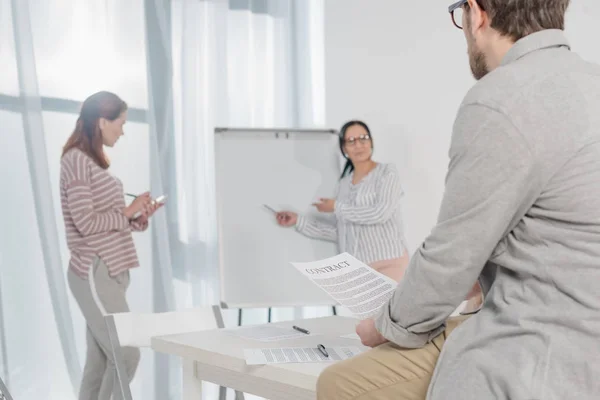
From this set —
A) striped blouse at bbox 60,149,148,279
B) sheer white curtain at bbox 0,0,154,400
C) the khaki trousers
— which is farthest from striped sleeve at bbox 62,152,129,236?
the khaki trousers

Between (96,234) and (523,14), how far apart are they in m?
2.43

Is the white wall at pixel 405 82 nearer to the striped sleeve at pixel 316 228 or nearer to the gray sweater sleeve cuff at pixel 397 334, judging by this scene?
the striped sleeve at pixel 316 228

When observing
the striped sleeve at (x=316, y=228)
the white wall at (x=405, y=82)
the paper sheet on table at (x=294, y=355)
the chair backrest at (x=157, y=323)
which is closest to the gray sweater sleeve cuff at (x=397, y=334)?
the paper sheet on table at (x=294, y=355)

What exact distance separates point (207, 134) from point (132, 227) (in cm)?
101

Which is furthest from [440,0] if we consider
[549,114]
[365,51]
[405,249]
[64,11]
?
[549,114]

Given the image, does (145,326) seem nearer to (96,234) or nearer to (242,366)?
(242,366)

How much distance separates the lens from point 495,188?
1.14 m

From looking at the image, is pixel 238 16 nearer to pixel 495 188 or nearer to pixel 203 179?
pixel 203 179

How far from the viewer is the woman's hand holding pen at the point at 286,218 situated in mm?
3896

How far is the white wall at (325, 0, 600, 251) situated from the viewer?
4.39 metres

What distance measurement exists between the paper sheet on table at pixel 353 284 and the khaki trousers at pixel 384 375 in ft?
0.61

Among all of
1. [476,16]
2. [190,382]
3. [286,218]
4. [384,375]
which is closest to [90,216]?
[286,218]

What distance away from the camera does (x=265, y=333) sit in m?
1.88

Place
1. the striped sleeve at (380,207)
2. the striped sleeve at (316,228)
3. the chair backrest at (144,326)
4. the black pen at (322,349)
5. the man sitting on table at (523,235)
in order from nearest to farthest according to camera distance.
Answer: the man sitting on table at (523,235), the black pen at (322,349), the chair backrest at (144,326), the striped sleeve at (380,207), the striped sleeve at (316,228)
